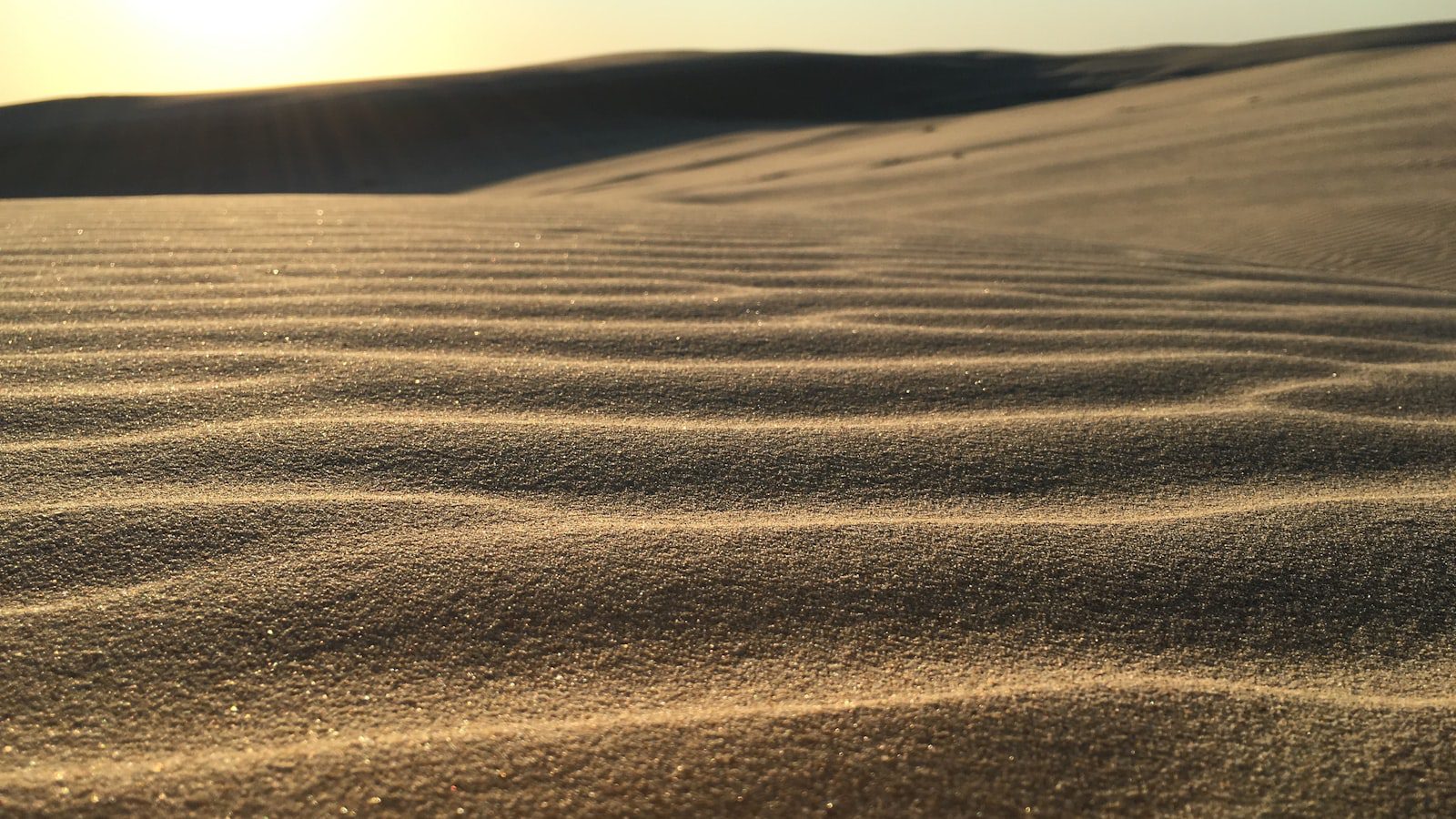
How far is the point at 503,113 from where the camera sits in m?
14.6

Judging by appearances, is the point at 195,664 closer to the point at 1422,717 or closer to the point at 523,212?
the point at 1422,717

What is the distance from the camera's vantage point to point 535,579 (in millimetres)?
911

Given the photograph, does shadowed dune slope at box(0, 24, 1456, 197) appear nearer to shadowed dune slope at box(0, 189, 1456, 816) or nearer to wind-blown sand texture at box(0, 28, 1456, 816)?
wind-blown sand texture at box(0, 28, 1456, 816)

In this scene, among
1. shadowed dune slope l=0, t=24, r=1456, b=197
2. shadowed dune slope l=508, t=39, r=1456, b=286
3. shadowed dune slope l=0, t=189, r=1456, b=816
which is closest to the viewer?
shadowed dune slope l=0, t=189, r=1456, b=816

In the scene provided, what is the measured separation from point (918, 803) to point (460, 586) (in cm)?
41

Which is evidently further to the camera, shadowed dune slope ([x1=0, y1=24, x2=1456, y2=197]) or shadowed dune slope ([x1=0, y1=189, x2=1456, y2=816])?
shadowed dune slope ([x1=0, y1=24, x2=1456, y2=197])

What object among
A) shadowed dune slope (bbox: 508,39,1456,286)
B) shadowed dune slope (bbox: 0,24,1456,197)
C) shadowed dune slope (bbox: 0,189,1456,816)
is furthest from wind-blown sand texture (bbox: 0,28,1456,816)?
shadowed dune slope (bbox: 0,24,1456,197)

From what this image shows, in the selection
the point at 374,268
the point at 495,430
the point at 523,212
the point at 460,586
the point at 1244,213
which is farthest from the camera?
the point at 1244,213

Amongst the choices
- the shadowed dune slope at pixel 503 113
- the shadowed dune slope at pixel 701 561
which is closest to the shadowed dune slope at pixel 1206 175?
the shadowed dune slope at pixel 701 561

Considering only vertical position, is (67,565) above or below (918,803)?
above

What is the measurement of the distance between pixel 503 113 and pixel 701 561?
14515 mm

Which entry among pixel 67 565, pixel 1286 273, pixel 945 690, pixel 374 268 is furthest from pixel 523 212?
pixel 945 690

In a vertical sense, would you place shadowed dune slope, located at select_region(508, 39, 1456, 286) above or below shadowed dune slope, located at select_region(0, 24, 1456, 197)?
below

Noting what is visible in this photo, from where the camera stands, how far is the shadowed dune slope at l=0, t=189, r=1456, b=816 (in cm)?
70
